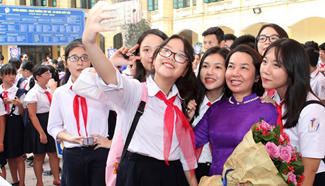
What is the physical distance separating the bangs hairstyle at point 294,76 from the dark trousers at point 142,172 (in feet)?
2.48

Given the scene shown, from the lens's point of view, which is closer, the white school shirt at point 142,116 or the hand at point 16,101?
the white school shirt at point 142,116

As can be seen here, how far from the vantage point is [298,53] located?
2.01 meters

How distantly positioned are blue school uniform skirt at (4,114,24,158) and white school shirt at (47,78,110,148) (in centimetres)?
209

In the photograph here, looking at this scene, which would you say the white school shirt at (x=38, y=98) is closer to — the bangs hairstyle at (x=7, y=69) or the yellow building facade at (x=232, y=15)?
the bangs hairstyle at (x=7, y=69)

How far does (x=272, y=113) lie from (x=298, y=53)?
0.39m

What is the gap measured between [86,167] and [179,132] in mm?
1038

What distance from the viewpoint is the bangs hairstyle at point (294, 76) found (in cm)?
197

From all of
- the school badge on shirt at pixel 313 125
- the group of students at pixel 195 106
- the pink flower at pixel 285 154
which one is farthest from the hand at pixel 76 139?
the school badge on shirt at pixel 313 125

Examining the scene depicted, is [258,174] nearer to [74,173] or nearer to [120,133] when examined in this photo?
[120,133]

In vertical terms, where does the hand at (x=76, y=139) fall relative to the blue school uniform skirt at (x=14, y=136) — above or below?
above

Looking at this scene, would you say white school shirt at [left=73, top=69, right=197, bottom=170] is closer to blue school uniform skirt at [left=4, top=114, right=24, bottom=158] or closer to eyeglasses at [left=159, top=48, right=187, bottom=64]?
eyeglasses at [left=159, top=48, right=187, bottom=64]

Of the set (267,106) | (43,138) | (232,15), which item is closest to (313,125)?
(267,106)

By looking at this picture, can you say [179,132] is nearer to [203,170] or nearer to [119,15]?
[203,170]

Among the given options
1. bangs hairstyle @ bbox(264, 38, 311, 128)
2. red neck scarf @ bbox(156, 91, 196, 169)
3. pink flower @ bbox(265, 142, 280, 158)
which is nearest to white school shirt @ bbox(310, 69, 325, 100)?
bangs hairstyle @ bbox(264, 38, 311, 128)
